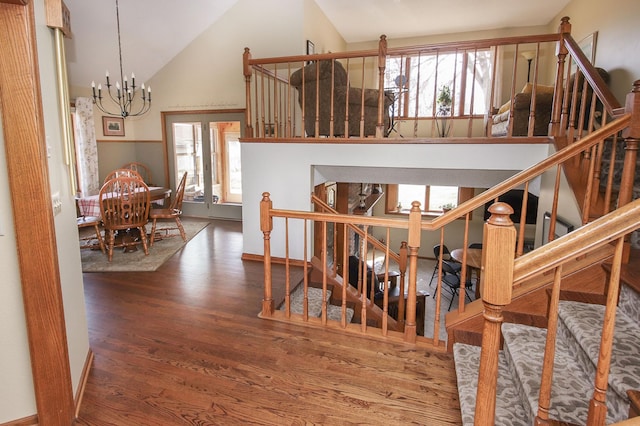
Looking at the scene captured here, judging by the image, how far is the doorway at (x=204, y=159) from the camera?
6.51 metres

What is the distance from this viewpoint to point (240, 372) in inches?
85.2

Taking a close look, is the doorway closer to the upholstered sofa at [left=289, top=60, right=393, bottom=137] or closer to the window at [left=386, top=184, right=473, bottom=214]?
the upholstered sofa at [left=289, top=60, right=393, bottom=137]

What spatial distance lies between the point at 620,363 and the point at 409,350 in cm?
112

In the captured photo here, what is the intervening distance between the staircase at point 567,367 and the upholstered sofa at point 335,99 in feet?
8.01

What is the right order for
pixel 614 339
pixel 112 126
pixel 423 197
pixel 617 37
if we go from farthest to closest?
1. pixel 423 197
2. pixel 112 126
3. pixel 617 37
4. pixel 614 339

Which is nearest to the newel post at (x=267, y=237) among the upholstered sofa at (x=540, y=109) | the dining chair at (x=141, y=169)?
the upholstered sofa at (x=540, y=109)

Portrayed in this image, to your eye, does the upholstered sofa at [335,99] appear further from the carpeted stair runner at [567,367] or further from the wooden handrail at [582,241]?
the wooden handrail at [582,241]

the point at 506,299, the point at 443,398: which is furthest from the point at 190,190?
the point at 506,299

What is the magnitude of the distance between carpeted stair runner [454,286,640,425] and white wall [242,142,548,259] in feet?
5.50

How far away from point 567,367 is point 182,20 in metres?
6.20

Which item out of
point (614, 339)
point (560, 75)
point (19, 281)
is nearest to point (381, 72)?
point (560, 75)

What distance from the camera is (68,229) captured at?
2.00 m

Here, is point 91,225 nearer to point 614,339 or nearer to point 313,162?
point 313,162

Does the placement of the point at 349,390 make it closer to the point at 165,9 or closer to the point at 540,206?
the point at 540,206
